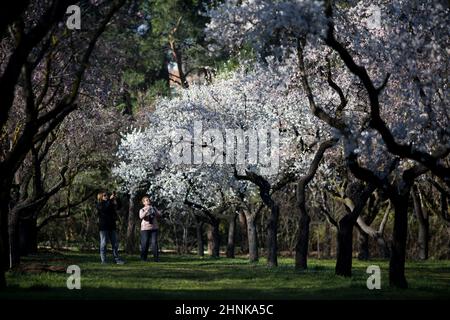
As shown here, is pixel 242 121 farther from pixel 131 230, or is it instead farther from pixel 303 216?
pixel 131 230

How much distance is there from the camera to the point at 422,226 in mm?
43844

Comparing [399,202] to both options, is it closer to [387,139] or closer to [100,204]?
[387,139]

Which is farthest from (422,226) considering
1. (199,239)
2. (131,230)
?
(131,230)

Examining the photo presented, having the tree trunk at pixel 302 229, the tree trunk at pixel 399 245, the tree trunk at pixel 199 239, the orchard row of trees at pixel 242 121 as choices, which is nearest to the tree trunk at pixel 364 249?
the orchard row of trees at pixel 242 121

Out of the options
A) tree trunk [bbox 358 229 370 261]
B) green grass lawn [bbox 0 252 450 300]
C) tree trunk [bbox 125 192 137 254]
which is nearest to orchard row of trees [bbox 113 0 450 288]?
tree trunk [bbox 358 229 370 261]

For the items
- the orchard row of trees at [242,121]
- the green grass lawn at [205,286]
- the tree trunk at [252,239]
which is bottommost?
the green grass lawn at [205,286]

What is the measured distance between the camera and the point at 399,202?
19359 mm

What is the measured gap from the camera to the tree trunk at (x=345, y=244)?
23.0 m

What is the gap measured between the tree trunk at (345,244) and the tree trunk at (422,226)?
65.0 feet

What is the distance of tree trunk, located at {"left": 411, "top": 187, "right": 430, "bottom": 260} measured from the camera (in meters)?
43.1

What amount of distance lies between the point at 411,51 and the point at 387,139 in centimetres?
237

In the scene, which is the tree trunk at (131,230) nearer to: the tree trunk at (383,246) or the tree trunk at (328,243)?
the tree trunk at (328,243)

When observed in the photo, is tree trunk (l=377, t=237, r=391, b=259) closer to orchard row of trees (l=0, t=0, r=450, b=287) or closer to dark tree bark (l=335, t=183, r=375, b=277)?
orchard row of trees (l=0, t=0, r=450, b=287)

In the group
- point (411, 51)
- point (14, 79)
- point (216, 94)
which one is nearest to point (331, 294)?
point (411, 51)
